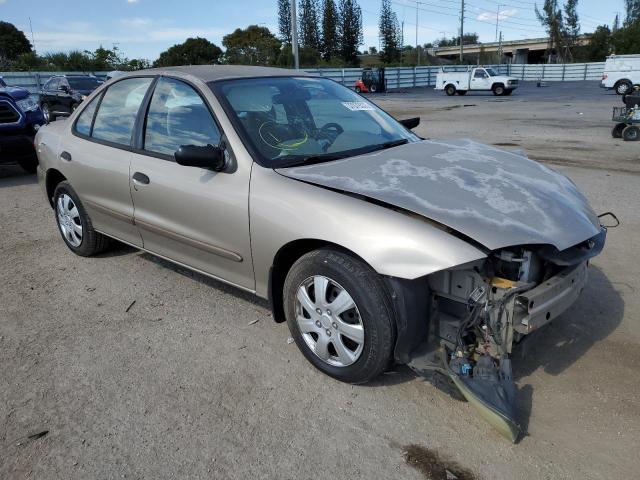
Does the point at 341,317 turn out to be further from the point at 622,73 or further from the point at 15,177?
the point at 622,73

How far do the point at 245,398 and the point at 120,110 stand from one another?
8.59 feet

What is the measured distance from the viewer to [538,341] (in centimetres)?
330

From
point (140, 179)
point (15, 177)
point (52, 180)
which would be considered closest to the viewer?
point (140, 179)

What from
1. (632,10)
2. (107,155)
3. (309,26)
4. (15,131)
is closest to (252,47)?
(309,26)

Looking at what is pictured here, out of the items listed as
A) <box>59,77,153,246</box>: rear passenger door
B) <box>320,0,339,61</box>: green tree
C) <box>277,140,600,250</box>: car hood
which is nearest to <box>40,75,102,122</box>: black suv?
<box>59,77,153,246</box>: rear passenger door

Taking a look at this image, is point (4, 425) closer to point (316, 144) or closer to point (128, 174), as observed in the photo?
point (128, 174)

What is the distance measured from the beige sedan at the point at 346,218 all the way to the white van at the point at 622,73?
1222 inches

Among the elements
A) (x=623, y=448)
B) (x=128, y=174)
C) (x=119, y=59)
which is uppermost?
(x=119, y=59)

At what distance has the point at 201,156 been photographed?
124 inches

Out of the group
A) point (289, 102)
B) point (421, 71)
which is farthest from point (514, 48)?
point (289, 102)

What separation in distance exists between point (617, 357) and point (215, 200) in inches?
101

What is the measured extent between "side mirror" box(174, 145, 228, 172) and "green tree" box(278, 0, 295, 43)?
82.7m

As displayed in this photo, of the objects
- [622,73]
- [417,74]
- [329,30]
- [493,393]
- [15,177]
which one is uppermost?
[329,30]

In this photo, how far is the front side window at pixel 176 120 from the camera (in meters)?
3.51
